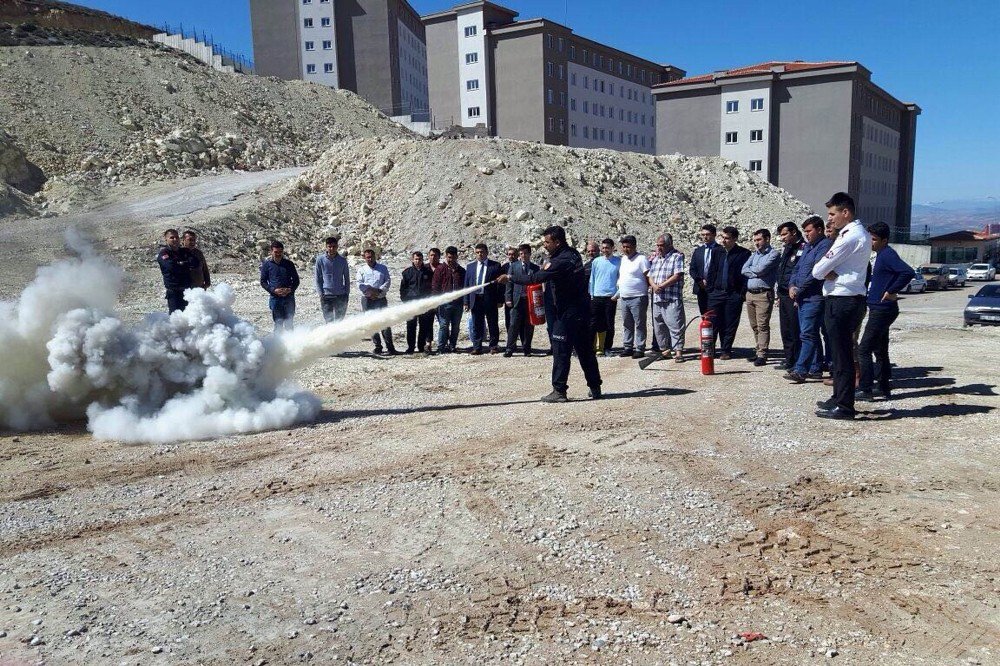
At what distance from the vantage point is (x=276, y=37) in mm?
71000

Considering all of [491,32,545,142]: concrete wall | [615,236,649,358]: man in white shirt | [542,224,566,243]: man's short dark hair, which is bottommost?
[615,236,649,358]: man in white shirt

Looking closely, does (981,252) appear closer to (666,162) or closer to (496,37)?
(666,162)

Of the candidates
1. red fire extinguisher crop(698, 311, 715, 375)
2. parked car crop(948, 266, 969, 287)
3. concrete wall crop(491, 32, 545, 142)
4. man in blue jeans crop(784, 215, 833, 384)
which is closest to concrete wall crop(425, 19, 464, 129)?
concrete wall crop(491, 32, 545, 142)

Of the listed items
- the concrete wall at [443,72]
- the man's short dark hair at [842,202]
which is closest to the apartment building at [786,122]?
the concrete wall at [443,72]

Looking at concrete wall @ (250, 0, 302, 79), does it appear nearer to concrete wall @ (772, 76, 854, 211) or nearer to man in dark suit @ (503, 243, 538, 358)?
concrete wall @ (772, 76, 854, 211)

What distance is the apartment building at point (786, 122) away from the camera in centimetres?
5744

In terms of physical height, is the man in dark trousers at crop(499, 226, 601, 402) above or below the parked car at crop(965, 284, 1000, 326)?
above

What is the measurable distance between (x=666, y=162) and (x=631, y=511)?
4246 centimetres

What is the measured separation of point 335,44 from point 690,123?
1425 inches

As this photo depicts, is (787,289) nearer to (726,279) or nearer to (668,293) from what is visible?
(726,279)

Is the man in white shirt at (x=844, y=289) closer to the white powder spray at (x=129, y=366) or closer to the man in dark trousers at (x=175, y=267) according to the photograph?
the white powder spray at (x=129, y=366)

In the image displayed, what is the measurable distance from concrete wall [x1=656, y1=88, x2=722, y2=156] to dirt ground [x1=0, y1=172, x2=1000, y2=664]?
189 ft

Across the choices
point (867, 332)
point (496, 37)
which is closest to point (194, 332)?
point (867, 332)

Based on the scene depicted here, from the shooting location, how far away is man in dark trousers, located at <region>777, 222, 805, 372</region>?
9.83 meters
